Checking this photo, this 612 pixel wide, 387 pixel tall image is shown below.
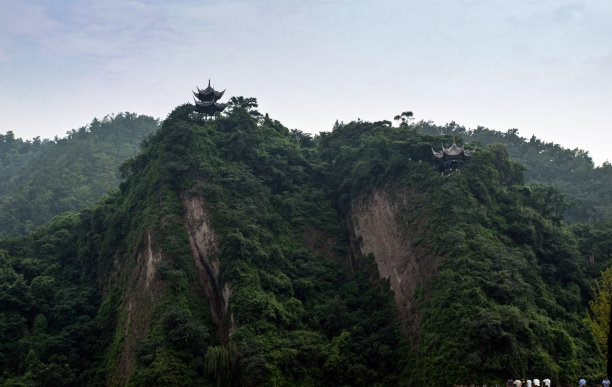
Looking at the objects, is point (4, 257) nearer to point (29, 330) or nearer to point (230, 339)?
point (29, 330)

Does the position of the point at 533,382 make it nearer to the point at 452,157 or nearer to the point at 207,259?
the point at 452,157

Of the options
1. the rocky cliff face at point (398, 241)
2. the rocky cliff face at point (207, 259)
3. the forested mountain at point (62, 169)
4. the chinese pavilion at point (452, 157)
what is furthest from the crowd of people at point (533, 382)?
the forested mountain at point (62, 169)

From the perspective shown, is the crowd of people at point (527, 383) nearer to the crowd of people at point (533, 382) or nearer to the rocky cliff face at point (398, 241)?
the crowd of people at point (533, 382)


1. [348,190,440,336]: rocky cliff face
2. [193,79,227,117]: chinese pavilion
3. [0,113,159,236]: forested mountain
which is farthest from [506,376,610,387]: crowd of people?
[0,113,159,236]: forested mountain

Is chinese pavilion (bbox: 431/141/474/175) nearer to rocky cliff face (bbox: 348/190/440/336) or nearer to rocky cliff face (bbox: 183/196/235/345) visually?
rocky cliff face (bbox: 348/190/440/336)

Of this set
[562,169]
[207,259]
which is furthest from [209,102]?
[562,169]
